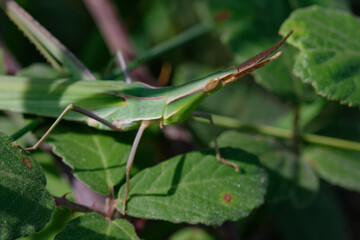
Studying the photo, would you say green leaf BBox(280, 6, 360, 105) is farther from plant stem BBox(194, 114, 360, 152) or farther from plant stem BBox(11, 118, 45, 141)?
plant stem BBox(11, 118, 45, 141)

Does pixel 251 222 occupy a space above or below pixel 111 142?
below

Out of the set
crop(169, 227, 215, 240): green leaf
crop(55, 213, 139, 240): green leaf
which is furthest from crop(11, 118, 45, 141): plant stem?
crop(169, 227, 215, 240): green leaf

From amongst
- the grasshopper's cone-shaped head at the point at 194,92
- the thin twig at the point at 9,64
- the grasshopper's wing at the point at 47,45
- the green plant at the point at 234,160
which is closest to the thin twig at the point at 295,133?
the green plant at the point at 234,160

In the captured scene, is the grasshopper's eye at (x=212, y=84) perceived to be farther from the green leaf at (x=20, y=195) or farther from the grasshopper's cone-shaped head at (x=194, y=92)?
the green leaf at (x=20, y=195)

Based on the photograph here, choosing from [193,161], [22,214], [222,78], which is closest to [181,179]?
[193,161]

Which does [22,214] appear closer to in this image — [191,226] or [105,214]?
[105,214]

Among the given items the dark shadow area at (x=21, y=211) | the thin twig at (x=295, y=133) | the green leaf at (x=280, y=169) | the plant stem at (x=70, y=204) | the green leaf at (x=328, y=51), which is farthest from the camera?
the thin twig at (x=295, y=133)
